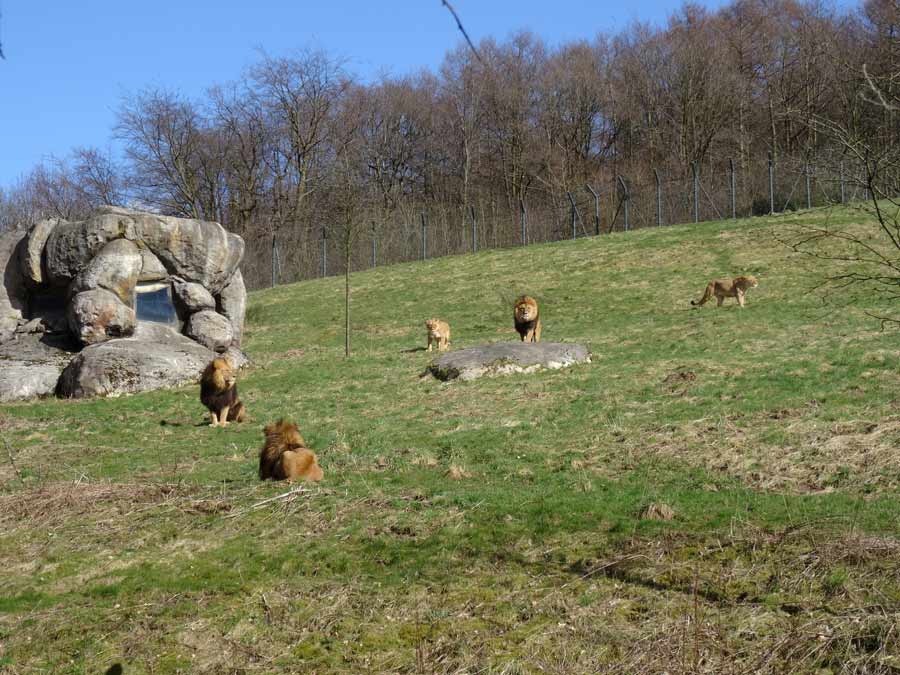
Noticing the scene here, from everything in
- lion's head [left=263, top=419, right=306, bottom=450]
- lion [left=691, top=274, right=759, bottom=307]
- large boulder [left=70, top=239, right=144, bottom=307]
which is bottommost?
lion's head [left=263, top=419, right=306, bottom=450]

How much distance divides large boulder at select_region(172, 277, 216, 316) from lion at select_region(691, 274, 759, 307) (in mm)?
14111

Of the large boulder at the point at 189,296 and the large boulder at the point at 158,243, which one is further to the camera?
the large boulder at the point at 189,296

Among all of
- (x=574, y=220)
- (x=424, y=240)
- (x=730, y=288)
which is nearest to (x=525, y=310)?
(x=730, y=288)

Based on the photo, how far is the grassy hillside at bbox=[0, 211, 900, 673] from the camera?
19.1 feet

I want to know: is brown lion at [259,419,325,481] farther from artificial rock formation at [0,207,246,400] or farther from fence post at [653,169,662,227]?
fence post at [653,169,662,227]

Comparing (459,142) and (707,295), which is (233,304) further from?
(459,142)

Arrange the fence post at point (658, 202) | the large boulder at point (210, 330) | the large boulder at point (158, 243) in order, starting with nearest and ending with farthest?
the large boulder at point (158, 243) < the large boulder at point (210, 330) < the fence post at point (658, 202)

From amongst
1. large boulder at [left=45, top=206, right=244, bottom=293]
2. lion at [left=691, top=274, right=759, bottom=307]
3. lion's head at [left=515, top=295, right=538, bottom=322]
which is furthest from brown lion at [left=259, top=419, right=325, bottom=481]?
lion at [left=691, top=274, right=759, bottom=307]

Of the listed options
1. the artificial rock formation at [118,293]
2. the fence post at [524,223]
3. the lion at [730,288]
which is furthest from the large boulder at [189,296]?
the fence post at [524,223]

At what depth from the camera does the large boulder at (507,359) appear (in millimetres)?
17328

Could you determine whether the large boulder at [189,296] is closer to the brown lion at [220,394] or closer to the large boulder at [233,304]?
the large boulder at [233,304]

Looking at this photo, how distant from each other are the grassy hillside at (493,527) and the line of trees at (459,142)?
1262 inches

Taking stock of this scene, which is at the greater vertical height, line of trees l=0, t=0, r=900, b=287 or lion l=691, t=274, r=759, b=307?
line of trees l=0, t=0, r=900, b=287

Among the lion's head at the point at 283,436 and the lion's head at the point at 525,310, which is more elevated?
the lion's head at the point at 525,310
